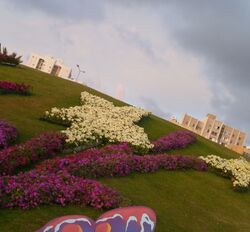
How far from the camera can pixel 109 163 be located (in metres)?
21.2

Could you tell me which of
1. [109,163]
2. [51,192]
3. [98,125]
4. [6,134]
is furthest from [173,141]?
[51,192]

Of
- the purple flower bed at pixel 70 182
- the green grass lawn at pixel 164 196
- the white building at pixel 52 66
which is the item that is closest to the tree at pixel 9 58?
the green grass lawn at pixel 164 196

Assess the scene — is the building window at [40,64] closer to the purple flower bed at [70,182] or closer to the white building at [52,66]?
the white building at [52,66]

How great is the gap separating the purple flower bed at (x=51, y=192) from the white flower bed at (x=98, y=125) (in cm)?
660

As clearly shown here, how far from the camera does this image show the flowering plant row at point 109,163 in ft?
63.4

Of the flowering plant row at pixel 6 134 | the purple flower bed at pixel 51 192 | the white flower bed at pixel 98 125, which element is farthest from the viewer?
the white flower bed at pixel 98 125

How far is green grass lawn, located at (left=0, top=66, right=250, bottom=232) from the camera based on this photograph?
50.2 ft

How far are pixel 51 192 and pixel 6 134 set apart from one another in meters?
6.61

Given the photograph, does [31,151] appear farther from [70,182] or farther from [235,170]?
[235,170]

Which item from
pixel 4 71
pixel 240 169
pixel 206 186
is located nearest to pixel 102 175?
pixel 206 186

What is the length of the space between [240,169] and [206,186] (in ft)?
14.2

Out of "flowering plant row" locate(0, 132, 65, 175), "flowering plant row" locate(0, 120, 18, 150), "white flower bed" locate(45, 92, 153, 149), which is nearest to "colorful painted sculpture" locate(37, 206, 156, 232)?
"flowering plant row" locate(0, 132, 65, 175)

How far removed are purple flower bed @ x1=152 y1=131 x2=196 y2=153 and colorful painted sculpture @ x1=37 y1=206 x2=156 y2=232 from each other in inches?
757

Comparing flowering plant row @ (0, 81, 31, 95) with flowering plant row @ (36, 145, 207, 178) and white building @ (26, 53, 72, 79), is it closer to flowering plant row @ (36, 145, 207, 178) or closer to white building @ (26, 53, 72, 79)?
flowering plant row @ (36, 145, 207, 178)
